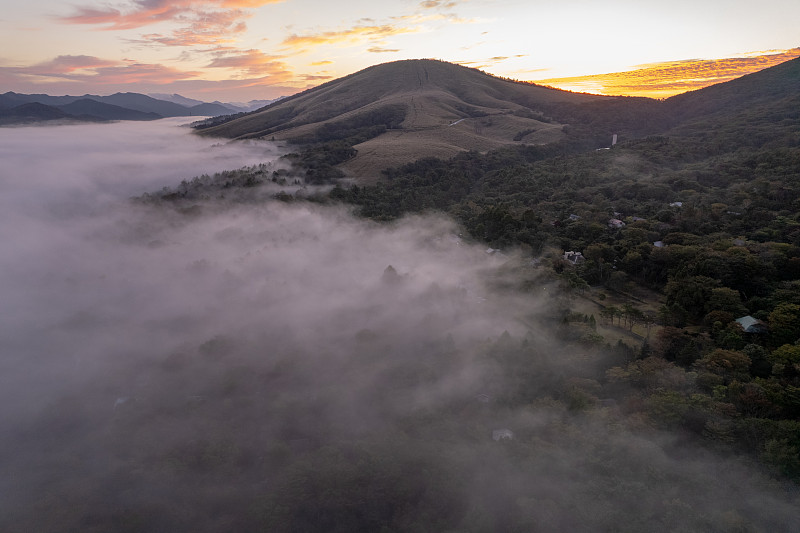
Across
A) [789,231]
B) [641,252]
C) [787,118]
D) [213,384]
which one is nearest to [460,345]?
[213,384]

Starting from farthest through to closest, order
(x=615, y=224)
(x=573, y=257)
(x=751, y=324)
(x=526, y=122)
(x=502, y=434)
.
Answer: (x=526, y=122)
(x=615, y=224)
(x=573, y=257)
(x=751, y=324)
(x=502, y=434)

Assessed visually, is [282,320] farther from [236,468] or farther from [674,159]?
[674,159]

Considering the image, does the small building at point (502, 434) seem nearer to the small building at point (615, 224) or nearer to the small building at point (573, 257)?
the small building at point (573, 257)

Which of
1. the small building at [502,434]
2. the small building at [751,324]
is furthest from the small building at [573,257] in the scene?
the small building at [502,434]

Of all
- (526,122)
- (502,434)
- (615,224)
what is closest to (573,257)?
(615,224)

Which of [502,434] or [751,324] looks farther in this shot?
[751,324]

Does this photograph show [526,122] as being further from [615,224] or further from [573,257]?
[573,257]
